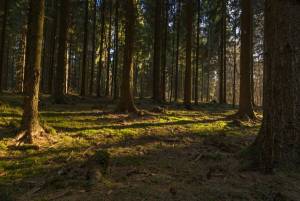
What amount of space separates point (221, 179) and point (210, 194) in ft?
3.33

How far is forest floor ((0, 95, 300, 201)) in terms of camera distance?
532cm

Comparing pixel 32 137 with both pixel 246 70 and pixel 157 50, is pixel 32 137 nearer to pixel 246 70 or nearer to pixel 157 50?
pixel 246 70

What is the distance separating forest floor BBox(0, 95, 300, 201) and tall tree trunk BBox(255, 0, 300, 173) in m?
0.46

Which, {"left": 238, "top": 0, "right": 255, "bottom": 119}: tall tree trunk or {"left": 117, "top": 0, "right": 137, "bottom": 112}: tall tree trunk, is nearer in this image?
{"left": 117, "top": 0, "right": 137, "bottom": 112}: tall tree trunk

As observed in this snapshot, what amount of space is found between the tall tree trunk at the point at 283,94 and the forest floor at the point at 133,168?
0.46m

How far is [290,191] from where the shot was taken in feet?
18.5

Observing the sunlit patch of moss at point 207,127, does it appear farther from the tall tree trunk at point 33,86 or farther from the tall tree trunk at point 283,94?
the tall tree trunk at point 33,86

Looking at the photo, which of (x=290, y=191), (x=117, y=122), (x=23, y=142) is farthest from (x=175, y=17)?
(x=290, y=191)

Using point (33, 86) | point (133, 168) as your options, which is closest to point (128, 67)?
point (33, 86)

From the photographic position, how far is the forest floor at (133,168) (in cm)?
532

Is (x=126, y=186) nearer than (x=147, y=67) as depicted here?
Yes

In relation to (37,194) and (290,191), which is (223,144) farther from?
(37,194)

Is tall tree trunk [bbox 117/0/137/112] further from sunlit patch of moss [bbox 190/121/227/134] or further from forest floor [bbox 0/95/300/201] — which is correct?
sunlit patch of moss [bbox 190/121/227/134]

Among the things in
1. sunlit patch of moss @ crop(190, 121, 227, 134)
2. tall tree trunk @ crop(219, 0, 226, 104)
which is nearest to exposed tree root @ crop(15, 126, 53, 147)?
sunlit patch of moss @ crop(190, 121, 227, 134)
